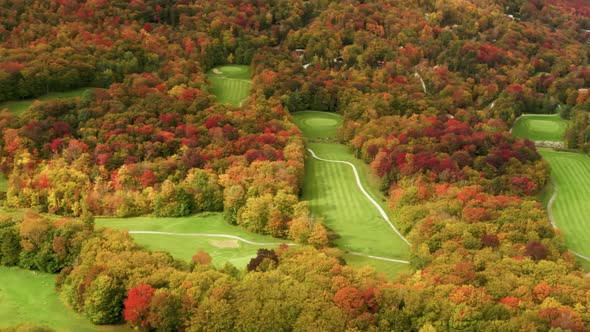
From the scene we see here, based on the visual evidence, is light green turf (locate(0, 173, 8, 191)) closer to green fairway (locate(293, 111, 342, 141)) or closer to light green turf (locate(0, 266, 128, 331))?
light green turf (locate(0, 266, 128, 331))

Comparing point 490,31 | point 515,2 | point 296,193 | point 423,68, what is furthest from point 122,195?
point 515,2

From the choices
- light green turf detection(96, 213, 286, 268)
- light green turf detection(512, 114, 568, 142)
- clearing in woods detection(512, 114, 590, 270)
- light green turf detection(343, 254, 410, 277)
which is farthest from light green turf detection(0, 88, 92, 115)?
light green turf detection(512, 114, 568, 142)

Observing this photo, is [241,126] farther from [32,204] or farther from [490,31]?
[490,31]

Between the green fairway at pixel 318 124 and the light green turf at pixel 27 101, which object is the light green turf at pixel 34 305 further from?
the green fairway at pixel 318 124

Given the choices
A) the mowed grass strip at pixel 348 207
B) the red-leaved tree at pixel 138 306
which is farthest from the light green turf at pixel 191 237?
the red-leaved tree at pixel 138 306

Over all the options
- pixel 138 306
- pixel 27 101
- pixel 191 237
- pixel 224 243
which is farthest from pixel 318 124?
pixel 138 306

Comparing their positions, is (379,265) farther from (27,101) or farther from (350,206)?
(27,101)
